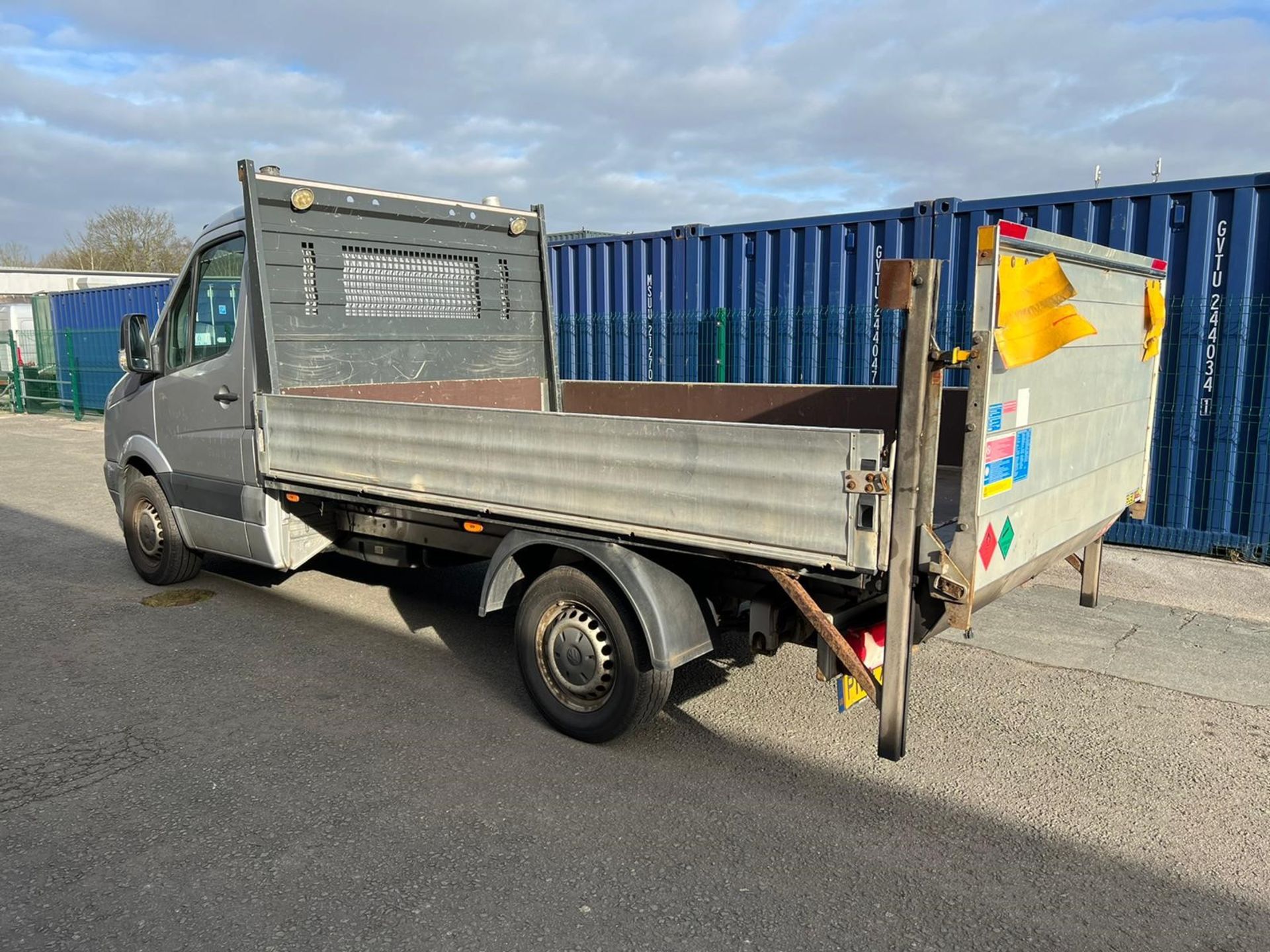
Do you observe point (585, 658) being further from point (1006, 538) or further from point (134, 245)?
point (134, 245)

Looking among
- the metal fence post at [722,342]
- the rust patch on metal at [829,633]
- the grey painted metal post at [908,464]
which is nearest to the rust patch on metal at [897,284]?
the grey painted metal post at [908,464]

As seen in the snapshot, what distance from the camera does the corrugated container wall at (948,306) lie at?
292 inches

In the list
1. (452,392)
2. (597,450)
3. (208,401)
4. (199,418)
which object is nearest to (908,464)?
(597,450)

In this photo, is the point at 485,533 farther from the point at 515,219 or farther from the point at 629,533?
the point at 515,219

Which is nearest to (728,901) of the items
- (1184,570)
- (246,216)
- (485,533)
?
(485,533)

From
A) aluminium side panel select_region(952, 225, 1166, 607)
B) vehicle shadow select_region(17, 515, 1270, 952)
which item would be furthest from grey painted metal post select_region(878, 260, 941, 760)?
vehicle shadow select_region(17, 515, 1270, 952)

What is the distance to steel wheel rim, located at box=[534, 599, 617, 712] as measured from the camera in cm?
416

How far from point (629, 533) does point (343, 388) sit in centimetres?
278

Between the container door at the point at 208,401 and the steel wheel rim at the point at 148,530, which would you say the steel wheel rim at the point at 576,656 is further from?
the steel wheel rim at the point at 148,530

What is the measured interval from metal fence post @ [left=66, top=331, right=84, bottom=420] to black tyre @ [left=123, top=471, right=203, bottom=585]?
1596 cm

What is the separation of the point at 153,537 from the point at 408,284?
2675 millimetres

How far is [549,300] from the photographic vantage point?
22.8ft

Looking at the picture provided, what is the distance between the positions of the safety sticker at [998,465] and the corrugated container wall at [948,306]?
4000mm

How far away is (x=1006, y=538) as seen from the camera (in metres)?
3.51
